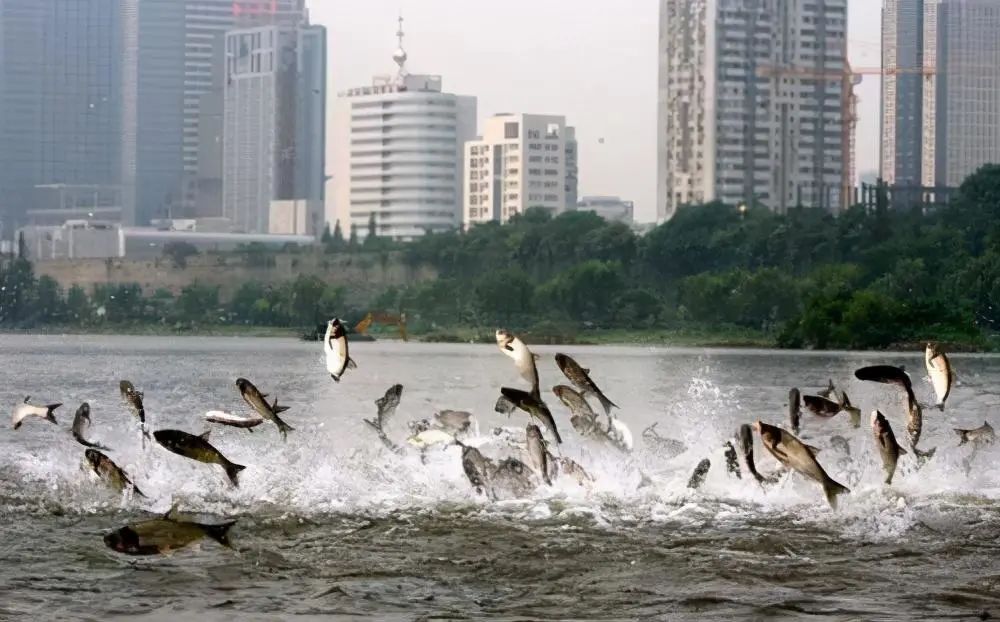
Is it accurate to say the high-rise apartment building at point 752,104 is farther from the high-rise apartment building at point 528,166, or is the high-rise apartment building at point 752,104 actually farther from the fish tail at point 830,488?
the fish tail at point 830,488

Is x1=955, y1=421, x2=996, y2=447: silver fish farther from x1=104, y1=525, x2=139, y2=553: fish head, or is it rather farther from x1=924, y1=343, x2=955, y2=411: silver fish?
x1=104, y1=525, x2=139, y2=553: fish head

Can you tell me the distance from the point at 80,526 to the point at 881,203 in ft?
344

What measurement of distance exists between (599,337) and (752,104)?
228 feet

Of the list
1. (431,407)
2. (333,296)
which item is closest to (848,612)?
(431,407)

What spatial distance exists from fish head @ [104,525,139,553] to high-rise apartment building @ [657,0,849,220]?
15141 centimetres

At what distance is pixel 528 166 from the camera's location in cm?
18850

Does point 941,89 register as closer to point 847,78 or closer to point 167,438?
point 847,78

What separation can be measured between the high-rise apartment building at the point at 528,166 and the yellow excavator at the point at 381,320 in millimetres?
63764

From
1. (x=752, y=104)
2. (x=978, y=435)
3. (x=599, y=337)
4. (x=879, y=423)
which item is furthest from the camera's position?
(x=752, y=104)

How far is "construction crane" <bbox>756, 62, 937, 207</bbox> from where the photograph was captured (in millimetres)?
168125

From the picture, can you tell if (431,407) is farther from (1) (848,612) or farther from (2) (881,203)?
(2) (881,203)

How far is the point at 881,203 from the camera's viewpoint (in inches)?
4528

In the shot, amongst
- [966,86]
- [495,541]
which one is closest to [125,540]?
[495,541]

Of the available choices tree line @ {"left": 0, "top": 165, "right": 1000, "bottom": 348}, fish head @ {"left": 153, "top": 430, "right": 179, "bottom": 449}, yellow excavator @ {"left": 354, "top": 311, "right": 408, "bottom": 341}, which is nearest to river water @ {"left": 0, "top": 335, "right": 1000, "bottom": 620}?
fish head @ {"left": 153, "top": 430, "right": 179, "bottom": 449}
